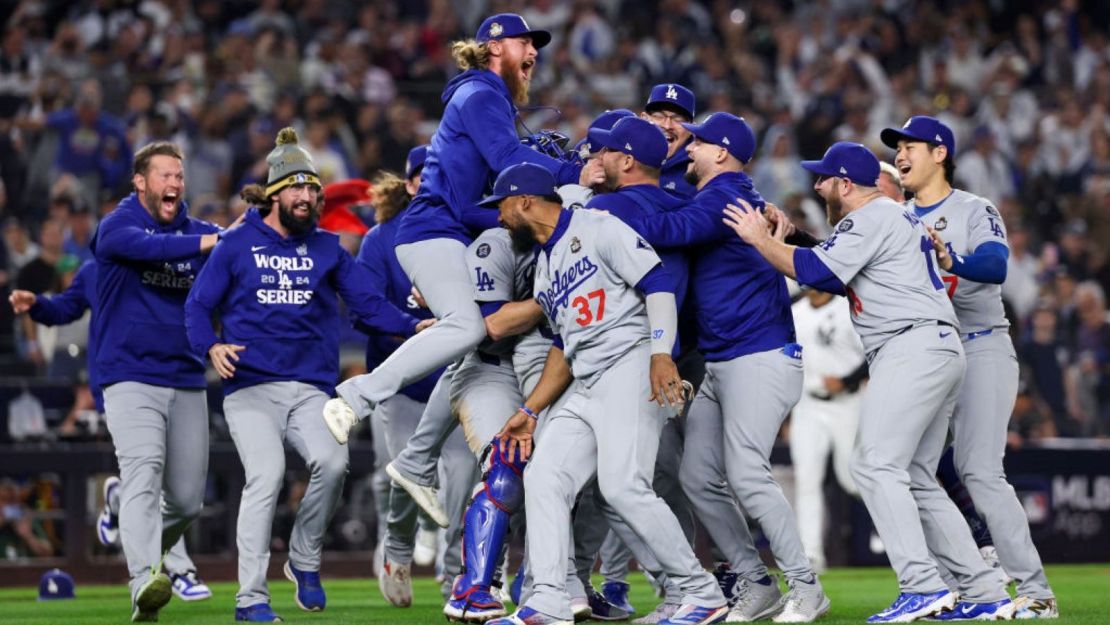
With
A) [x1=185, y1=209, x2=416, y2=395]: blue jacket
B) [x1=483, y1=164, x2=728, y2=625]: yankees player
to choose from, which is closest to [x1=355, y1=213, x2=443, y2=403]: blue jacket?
[x1=185, y1=209, x2=416, y2=395]: blue jacket

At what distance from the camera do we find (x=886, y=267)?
8.23 m

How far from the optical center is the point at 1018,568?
28.5 ft

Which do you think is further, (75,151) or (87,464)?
(75,151)

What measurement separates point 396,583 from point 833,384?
547 cm

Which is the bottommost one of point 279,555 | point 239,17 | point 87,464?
point 279,555

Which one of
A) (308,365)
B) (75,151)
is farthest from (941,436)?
(75,151)

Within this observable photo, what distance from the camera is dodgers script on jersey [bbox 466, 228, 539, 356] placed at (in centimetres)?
870

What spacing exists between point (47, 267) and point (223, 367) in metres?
6.46

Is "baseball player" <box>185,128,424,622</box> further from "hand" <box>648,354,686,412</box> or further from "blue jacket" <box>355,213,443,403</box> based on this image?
"hand" <box>648,354,686,412</box>

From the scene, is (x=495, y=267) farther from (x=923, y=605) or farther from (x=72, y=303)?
(x=72, y=303)

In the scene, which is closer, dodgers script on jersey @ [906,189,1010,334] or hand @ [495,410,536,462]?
hand @ [495,410,536,462]

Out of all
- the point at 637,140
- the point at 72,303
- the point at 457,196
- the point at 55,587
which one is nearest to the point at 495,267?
the point at 457,196

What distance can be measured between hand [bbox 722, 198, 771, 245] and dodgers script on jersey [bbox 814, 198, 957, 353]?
0.29m

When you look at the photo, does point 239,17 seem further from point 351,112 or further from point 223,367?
point 223,367
